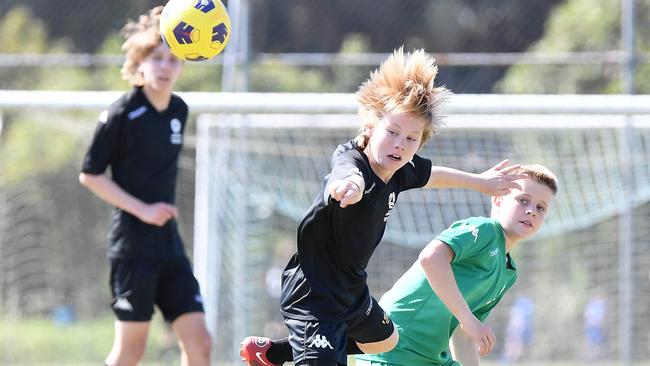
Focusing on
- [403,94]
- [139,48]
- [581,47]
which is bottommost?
[403,94]

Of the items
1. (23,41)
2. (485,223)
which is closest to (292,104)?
(485,223)

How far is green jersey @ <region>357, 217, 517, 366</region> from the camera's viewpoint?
15.6 feet

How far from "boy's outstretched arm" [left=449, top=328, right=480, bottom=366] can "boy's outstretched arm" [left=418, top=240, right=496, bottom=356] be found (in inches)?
14.6

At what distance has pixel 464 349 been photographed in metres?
4.93

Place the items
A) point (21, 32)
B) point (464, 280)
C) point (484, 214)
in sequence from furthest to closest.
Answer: point (21, 32) < point (484, 214) < point (464, 280)

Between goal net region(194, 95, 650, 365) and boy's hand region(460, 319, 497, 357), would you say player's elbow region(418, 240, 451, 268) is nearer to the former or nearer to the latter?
boy's hand region(460, 319, 497, 357)

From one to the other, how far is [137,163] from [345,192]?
209 cm

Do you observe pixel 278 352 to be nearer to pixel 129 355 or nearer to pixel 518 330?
pixel 129 355

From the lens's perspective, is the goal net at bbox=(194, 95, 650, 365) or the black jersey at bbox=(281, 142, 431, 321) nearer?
the black jersey at bbox=(281, 142, 431, 321)

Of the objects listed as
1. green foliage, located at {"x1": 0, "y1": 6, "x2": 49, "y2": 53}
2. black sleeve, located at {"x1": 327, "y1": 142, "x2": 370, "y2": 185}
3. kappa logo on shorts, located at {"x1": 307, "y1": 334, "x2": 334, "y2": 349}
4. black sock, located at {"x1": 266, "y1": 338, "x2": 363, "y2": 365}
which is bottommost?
kappa logo on shorts, located at {"x1": 307, "y1": 334, "x2": 334, "y2": 349}

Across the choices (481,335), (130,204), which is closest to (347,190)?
(481,335)

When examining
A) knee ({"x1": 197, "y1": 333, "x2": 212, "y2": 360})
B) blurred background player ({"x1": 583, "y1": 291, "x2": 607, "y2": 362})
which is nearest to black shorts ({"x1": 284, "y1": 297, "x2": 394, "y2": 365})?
knee ({"x1": 197, "y1": 333, "x2": 212, "y2": 360})

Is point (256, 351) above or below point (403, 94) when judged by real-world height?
below

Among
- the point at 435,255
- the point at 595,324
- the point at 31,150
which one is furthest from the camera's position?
the point at 31,150
